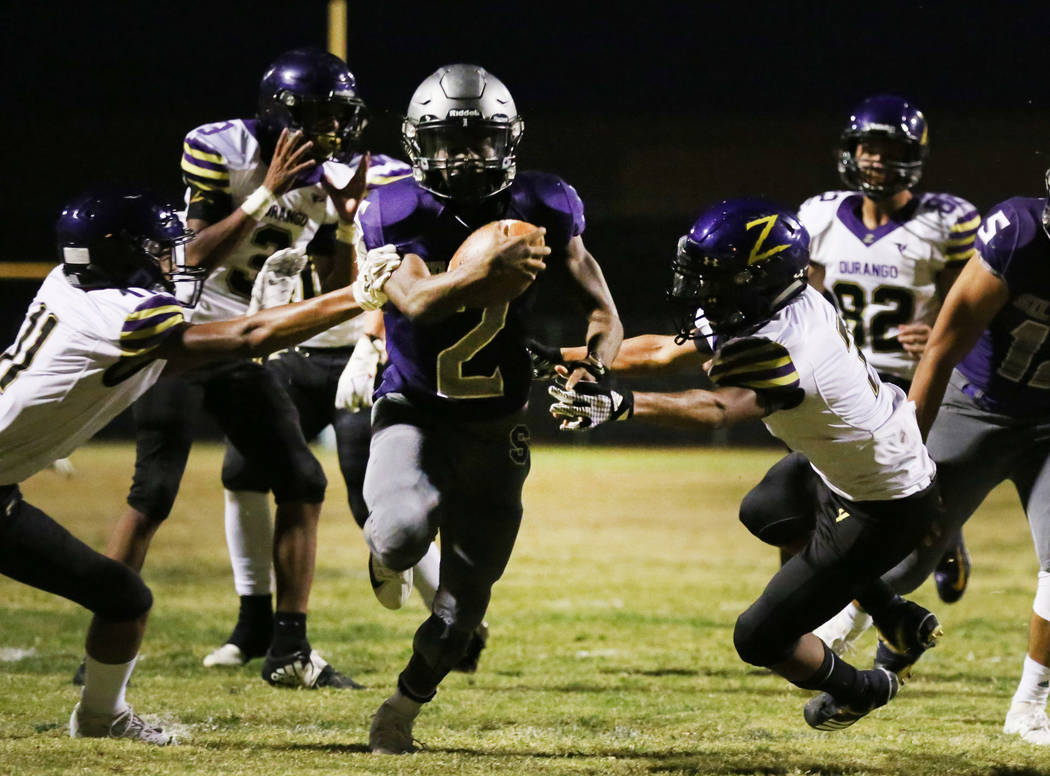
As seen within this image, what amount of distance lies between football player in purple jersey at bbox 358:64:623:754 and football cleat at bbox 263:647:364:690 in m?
1.11

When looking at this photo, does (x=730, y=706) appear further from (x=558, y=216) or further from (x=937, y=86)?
(x=937, y=86)

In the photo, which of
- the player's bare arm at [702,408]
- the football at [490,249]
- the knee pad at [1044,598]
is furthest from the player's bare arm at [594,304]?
the knee pad at [1044,598]

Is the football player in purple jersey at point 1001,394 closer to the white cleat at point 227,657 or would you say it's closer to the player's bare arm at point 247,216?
the player's bare arm at point 247,216

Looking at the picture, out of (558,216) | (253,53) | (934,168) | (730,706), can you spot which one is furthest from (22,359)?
(253,53)

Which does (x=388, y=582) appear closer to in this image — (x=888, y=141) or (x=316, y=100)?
(x=316, y=100)

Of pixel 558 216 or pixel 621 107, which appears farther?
pixel 621 107

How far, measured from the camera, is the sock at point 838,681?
3.58 m

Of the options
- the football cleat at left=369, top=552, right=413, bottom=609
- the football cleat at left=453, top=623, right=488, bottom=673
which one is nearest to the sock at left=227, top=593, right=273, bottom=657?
the football cleat at left=453, top=623, right=488, bottom=673

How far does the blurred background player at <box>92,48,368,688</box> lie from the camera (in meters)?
4.71

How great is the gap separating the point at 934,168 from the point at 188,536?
894 cm

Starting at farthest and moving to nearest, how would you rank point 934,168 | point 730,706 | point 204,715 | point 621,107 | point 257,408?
1. point 621,107
2. point 934,168
3. point 257,408
4. point 730,706
5. point 204,715

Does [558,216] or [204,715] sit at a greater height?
[558,216]

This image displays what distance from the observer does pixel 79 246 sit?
11.6 feet

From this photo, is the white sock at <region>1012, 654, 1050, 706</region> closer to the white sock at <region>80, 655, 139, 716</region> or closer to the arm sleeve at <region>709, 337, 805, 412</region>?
the arm sleeve at <region>709, 337, 805, 412</region>
